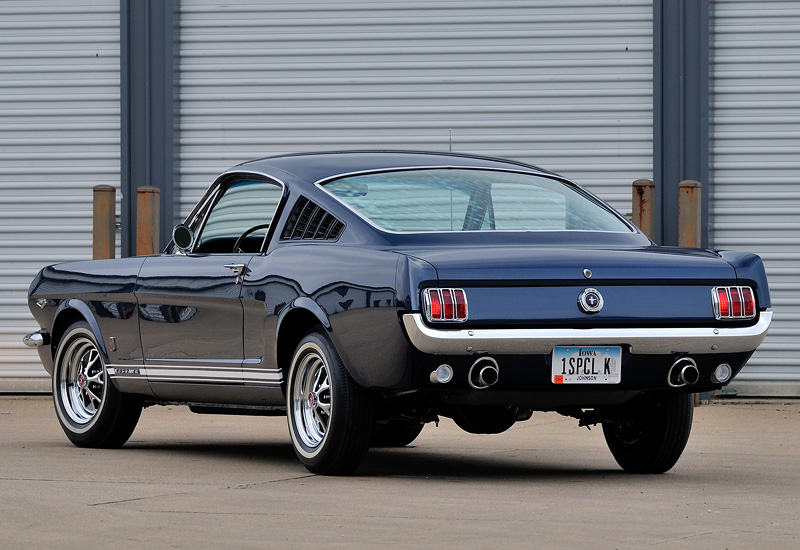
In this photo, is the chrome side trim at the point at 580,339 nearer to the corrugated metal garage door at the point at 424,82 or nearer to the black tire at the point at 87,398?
the black tire at the point at 87,398

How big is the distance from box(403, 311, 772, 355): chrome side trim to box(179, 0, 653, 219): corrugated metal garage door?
7.14 metres

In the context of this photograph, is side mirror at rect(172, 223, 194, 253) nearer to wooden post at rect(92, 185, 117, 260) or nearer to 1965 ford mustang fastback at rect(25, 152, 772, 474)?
1965 ford mustang fastback at rect(25, 152, 772, 474)

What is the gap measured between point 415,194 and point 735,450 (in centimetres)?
277

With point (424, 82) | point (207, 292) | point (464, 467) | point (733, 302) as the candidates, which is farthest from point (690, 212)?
point (733, 302)

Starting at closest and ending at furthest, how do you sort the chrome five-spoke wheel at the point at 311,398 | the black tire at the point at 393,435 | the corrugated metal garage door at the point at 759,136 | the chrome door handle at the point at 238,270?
1. the chrome five-spoke wheel at the point at 311,398
2. the chrome door handle at the point at 238,270
3. the black tire at the point at 393,435
4. the corrugated metal garage door at the point at 759,136

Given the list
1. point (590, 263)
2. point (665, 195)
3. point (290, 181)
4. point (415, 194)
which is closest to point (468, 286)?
point (590, 263)

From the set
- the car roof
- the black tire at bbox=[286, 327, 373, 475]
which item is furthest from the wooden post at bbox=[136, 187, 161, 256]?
the black tire at bbox=[286, 327, 373, 475]

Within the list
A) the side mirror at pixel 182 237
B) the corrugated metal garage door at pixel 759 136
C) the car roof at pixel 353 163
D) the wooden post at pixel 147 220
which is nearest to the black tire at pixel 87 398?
the side mirror at pixel 182 237

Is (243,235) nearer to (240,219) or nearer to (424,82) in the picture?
(240,219)

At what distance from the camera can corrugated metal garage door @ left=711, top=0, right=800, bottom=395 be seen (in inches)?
531

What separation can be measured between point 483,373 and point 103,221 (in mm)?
7157

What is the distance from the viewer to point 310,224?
7328 mm

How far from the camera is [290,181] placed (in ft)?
24.9

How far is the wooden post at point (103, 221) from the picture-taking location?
12844mm
